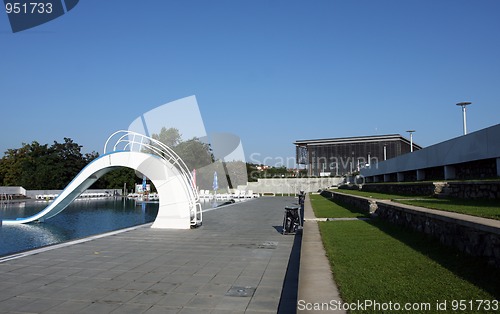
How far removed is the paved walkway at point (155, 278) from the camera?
16.4 ft

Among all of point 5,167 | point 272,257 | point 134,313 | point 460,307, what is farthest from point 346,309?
point 5,167

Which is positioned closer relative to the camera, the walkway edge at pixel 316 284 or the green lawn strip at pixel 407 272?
the walkway edge at pixel 316 284

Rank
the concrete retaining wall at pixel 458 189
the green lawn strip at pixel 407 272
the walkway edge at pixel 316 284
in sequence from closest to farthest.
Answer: the walkway edge at pixel 316 284 < the green lawn strip at pixel 407 272 < the concrete retaining wall at pixel 458 189

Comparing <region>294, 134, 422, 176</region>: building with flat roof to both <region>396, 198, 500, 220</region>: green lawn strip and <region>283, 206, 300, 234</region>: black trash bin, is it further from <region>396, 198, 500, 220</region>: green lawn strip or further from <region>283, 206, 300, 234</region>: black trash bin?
<region>396, 198, 500, 220</region>: green lawn strip

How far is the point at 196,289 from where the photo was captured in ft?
19.0

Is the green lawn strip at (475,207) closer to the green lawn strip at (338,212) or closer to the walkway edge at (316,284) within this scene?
the walkway edge at (316,284)

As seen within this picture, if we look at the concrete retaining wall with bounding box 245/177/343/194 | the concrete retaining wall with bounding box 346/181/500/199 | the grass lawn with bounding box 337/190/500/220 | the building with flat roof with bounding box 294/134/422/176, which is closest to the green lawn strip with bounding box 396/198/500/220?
the grass lawn with bounding box 337/190/500/220

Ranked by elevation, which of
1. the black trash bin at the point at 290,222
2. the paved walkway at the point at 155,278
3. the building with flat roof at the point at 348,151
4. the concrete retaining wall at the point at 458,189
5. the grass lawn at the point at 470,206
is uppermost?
the building with flat roof at the point at 348,151

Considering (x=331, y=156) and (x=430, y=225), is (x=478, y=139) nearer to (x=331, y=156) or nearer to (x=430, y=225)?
(x=430, y=225)

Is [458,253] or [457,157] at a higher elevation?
[457,157]

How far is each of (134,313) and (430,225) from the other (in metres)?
4.99

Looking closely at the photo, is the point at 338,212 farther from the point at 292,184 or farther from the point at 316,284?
the point at 292,184

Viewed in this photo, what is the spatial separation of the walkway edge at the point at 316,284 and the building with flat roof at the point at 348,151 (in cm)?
5946

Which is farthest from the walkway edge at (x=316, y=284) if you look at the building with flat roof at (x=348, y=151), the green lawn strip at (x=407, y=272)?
the building with flat roof at (x=348, y=151)
